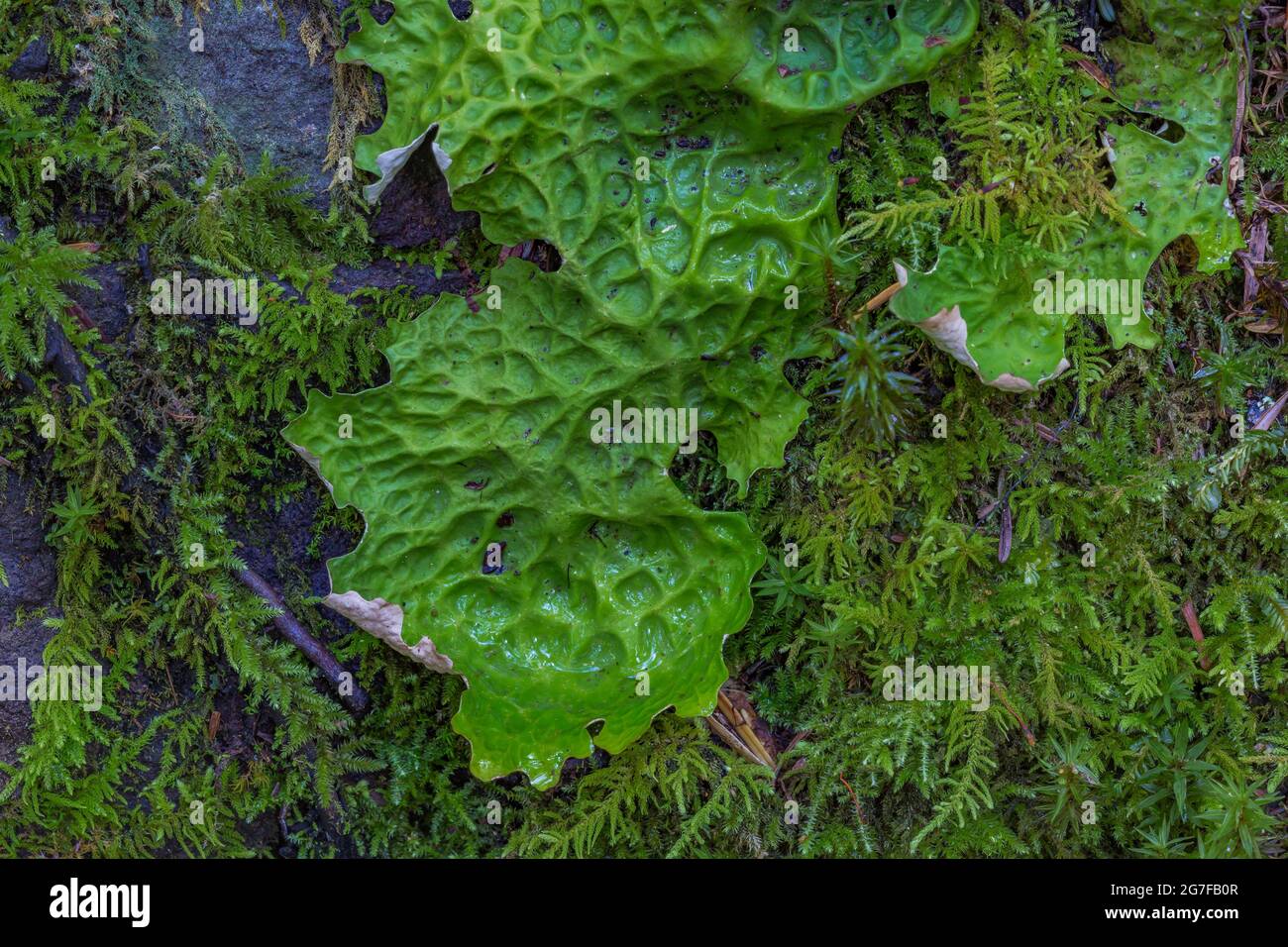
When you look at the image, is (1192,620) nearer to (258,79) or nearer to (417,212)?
(417,212)

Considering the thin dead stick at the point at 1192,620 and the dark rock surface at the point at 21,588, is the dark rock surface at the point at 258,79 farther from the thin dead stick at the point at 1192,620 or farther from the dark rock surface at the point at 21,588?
the thin dead stick at the point at 1192,620

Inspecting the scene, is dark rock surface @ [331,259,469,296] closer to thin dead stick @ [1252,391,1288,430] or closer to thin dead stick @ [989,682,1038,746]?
thin dead stick @ [989,682,1038,746]

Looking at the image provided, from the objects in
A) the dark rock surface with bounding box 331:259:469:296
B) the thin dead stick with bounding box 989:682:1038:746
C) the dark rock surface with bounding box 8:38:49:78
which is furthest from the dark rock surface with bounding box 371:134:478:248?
the thin dead stick with bounding box 989:682:1038:746

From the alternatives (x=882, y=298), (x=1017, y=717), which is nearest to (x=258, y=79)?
(x=882, y=298)

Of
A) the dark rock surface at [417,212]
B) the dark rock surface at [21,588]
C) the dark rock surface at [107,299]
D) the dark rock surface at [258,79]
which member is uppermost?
the dark rock surface at [258,79]

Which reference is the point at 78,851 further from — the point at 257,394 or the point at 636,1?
the point at 636,1

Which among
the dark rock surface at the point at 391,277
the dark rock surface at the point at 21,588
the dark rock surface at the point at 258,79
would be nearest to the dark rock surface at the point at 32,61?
the dark rock surface at the point at 258,79

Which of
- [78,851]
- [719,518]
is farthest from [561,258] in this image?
[78,851]
